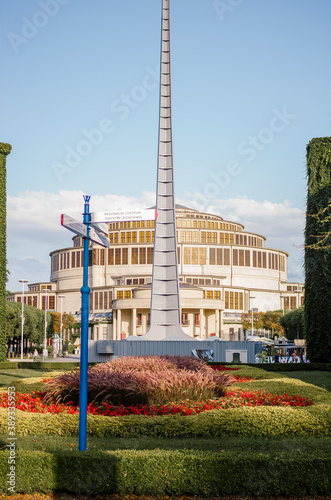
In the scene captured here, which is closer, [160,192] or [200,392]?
[200,392]

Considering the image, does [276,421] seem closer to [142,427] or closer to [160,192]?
[142,427]

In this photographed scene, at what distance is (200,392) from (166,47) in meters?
29.7

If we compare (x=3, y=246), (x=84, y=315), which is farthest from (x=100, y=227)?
(x=3, y=246)

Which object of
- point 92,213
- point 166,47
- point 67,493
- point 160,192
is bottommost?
point 67,493

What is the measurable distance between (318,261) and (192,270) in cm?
7050

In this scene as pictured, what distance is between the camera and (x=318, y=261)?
3284 cm

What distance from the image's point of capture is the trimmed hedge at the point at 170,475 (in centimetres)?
851

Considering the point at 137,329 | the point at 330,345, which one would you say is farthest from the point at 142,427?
the point at 137,329

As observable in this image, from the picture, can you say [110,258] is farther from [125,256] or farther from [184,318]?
[184,318]

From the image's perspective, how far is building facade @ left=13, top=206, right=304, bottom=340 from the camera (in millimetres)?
98188

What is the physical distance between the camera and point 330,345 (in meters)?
32.2

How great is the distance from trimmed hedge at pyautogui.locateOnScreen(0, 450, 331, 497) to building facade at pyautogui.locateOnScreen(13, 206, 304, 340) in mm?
82907

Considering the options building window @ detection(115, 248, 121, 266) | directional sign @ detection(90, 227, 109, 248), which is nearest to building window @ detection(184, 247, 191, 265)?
building window @ detection(115, 248, 121, 266)

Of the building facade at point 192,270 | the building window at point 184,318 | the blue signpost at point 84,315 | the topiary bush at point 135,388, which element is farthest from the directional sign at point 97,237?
the building facade at point 192,270
